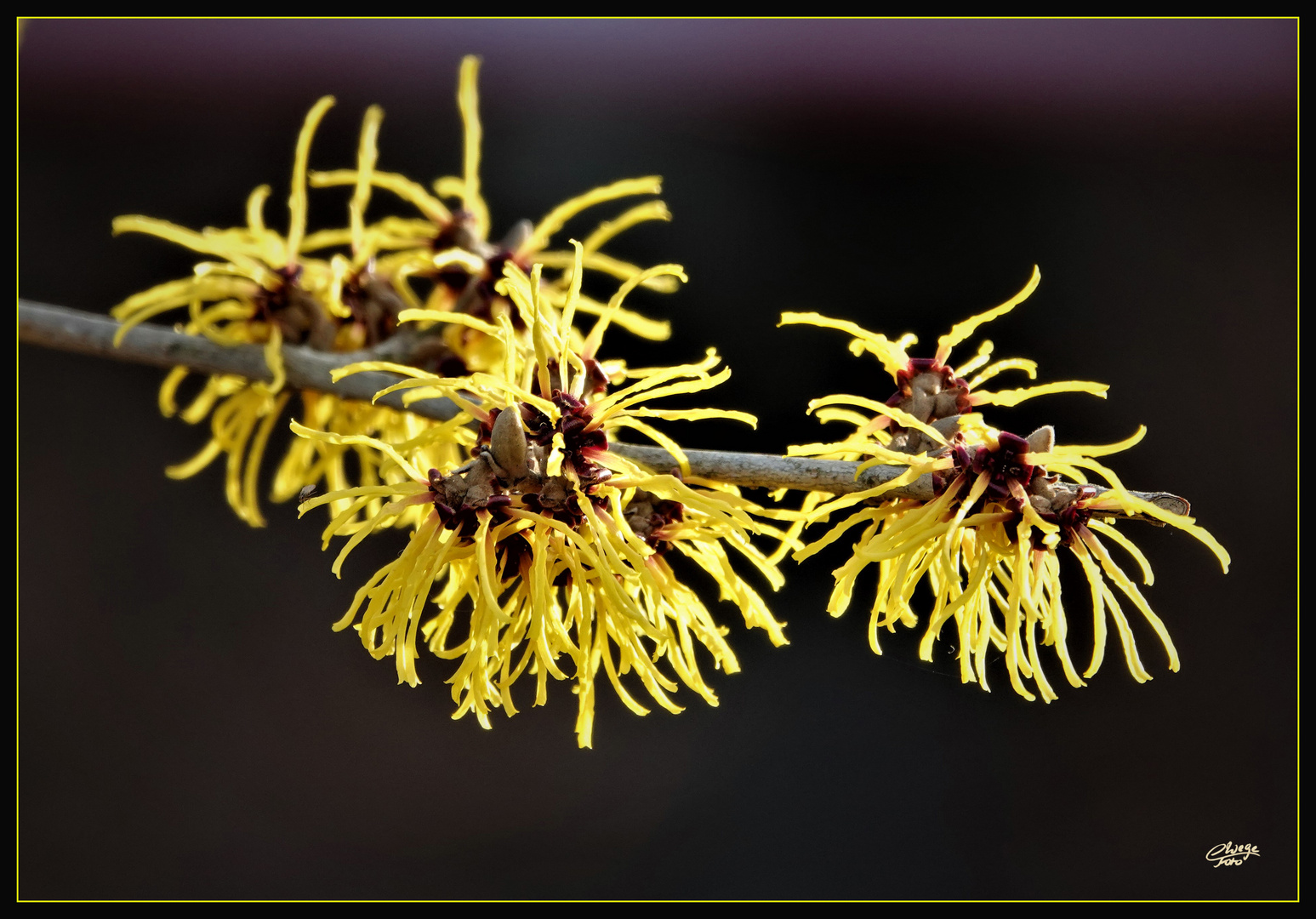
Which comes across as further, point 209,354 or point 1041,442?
point 209,354

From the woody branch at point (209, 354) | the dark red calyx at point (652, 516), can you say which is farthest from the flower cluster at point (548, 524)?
the woody branch at point (209, 354)

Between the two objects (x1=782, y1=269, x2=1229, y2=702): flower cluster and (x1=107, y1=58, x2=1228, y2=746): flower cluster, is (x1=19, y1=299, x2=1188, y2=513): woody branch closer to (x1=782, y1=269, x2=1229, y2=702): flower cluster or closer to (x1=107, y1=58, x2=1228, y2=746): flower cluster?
(x1=107, y1=58, x2=1228, y2=746): flower cluster

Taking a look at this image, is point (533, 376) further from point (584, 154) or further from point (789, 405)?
point (584, 154)

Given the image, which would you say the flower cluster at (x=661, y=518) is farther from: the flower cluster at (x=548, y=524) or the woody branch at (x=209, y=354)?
the woody branch at (x=209, y=354)

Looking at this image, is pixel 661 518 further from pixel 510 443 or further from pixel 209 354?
pixel 209 354

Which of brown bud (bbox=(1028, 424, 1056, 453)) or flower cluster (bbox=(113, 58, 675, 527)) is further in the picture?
flower cluster (bbox=(113, 58, 675, 527))

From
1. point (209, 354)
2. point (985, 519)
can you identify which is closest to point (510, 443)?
point (985, 519)

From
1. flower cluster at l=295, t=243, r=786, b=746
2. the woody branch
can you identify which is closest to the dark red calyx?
flower cluster at l=295, t=243, r=786, b=746
